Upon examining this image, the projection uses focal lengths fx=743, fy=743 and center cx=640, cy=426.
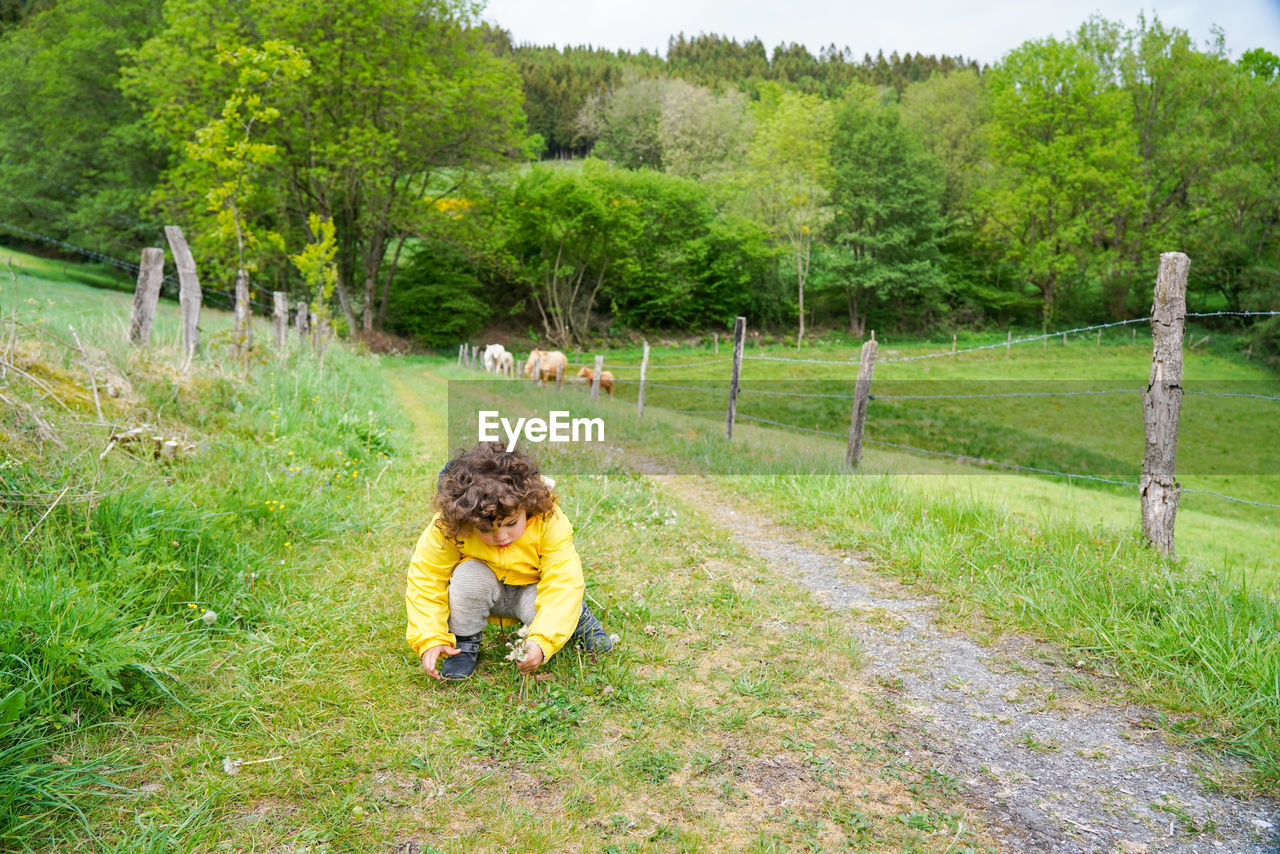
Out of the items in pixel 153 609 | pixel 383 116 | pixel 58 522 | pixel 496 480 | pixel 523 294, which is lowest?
pixel 153 609

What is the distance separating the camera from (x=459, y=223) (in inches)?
1405

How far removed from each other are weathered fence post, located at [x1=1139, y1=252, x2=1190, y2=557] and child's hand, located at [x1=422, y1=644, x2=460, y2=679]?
4297 millimetres

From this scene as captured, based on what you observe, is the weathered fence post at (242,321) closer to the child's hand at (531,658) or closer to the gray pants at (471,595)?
the gray pants at (471,595)

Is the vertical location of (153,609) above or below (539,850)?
above

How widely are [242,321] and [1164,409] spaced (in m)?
10.4

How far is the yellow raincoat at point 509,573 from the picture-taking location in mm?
3252

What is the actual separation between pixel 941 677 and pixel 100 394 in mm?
5849

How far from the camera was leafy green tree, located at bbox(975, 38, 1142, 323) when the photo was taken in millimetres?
40344

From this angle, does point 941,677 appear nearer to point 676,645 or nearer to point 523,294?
point 676,645

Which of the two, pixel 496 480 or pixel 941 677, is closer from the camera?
pixel 496 480

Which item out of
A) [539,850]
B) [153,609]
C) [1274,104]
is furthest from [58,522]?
[1274,104]

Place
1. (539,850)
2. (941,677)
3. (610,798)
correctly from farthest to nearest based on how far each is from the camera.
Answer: (941,677) < (610,798) < (539,850)

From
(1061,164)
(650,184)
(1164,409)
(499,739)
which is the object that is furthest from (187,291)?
(1061,164)

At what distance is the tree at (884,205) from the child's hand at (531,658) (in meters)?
44.5
